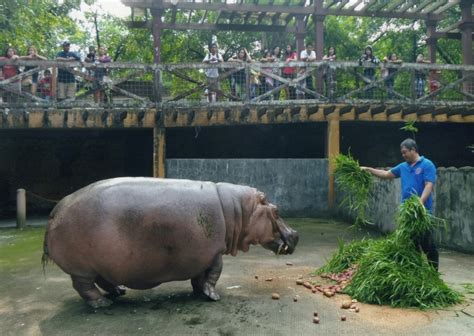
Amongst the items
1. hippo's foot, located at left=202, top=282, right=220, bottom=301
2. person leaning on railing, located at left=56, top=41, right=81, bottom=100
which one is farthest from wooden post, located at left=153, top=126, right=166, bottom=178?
hippo's foot, located at left=202, top=282, right=220, bottom=301

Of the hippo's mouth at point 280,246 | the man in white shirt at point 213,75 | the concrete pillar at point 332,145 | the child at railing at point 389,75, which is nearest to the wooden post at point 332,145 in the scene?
the concrete pillar at point 332,145

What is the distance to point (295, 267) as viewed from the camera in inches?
262

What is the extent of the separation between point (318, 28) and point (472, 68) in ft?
14.1

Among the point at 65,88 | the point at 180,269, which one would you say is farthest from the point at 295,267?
the point at 65,88

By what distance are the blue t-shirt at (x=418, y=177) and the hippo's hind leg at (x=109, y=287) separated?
3363mm

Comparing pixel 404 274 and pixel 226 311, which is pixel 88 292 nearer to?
pixel 226 311

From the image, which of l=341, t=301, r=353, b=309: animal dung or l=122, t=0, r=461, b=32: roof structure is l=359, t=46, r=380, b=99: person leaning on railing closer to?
l=122, t=0, r=461, b=32: roof structure

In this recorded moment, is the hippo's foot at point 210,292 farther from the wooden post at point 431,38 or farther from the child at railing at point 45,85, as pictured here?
the wooden post at point 431,38

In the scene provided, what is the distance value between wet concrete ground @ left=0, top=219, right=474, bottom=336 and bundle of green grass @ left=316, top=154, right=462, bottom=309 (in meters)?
0.14

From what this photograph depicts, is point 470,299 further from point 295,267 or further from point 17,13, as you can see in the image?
point 17,13

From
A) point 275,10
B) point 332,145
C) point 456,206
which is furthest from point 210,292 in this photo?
point 275,10

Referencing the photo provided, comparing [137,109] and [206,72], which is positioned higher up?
[206,72]

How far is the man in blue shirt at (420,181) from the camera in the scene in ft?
16.8

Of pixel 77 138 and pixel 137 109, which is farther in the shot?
pixel 77 138
